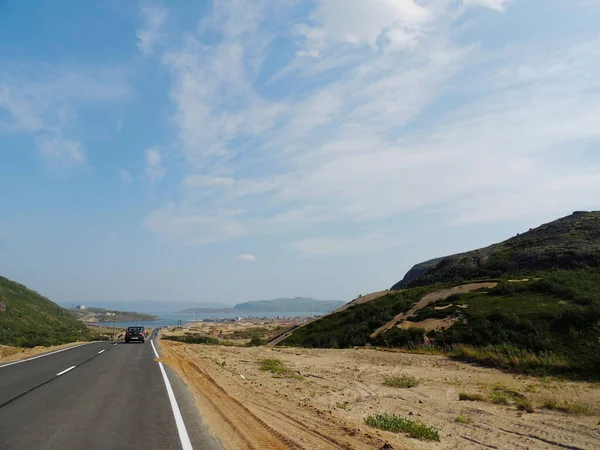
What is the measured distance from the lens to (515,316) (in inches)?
1025

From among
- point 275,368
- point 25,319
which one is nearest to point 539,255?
point 275,368

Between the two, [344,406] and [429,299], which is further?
[429,299]

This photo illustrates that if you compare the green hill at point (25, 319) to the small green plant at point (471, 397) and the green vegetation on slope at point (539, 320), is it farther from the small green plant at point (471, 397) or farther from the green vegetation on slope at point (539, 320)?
the small green plant at point (471, 397)

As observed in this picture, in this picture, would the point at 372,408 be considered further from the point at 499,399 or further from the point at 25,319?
the point at 25,319

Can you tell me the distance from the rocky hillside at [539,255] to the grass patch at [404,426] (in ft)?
137

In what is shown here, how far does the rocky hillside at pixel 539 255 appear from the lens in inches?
1793

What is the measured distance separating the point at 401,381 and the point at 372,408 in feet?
17.8

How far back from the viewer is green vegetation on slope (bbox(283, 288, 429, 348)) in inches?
1485

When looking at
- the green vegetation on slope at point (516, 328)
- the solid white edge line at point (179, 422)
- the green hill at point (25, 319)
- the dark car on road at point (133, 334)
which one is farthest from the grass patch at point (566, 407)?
the green hill at point (25, 319)

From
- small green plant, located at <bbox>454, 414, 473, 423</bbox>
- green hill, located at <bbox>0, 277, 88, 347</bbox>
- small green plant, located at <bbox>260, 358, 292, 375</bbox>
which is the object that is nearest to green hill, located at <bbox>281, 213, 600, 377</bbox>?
small green plant, located at <bbox>454, 414, 473, 423</bbox>

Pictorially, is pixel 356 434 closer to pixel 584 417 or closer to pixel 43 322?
pixel 584 417

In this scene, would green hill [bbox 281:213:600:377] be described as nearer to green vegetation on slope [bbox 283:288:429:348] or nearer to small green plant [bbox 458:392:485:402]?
green vegetation on slope [bbox 283:288:429:348]

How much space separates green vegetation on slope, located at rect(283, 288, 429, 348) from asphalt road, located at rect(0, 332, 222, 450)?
24.2 meters

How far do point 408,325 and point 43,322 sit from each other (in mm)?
62388
